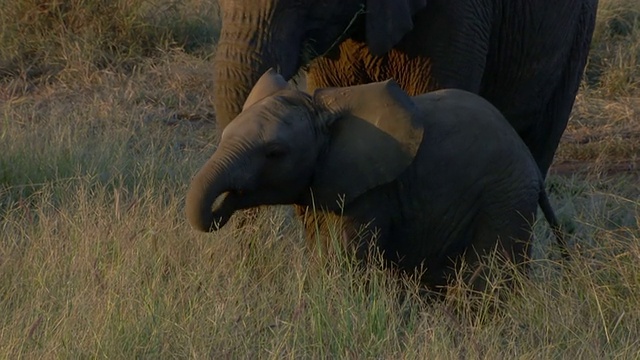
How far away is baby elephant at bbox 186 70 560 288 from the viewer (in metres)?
4.50

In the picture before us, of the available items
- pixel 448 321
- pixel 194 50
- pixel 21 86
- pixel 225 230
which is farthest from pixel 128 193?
pixel 194 50

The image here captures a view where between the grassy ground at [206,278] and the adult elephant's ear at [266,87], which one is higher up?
the adult elephant's ear at [266,87]

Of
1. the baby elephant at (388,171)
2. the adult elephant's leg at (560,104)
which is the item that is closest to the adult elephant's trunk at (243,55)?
the baby elephant at (388,171)

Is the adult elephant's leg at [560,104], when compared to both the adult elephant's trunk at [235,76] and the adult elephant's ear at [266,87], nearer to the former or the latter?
the adult elephant's trunk at [235,76]

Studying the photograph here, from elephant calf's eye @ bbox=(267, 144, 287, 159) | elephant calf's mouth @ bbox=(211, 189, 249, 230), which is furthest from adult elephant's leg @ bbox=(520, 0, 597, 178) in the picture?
elephant calf's mouth @ bbox=(211, 189, 249, 230)

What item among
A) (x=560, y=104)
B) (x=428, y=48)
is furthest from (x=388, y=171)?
(x=560, y=104)

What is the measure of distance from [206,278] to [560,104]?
7.34 feet

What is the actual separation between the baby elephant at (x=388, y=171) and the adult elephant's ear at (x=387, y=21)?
0.37 meters

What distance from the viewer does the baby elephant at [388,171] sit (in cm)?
450

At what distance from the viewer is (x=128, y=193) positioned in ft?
19.6

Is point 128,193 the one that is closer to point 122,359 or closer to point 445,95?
point 445,95

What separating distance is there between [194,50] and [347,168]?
4713 mm

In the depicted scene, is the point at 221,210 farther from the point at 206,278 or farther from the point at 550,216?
the point at 550,216

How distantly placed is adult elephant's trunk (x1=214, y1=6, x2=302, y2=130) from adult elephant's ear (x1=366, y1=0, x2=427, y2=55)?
360 mm
